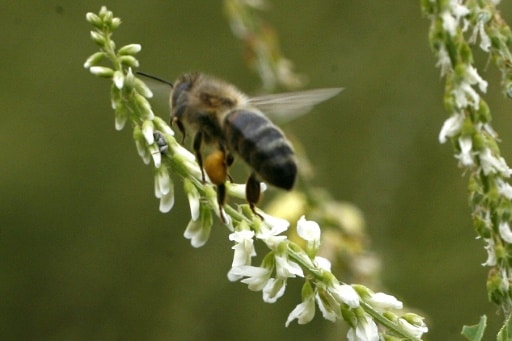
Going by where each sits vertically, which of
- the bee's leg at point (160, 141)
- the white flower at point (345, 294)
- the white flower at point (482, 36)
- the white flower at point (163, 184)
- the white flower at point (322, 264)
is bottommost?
the white flower at point (345, 294)

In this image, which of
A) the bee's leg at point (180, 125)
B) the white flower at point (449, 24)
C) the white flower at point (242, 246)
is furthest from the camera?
the bee's leg at point (180, 125)

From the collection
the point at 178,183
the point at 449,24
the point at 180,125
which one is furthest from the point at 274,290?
the point at 178,183

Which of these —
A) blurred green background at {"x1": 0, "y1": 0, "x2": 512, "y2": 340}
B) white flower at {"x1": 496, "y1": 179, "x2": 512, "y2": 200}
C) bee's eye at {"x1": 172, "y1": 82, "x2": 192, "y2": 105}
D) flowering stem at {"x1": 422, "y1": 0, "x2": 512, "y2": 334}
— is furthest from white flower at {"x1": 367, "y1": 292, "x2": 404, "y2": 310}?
blurred green background at {"x1": 0, "y1": 0, "x2": 512, "y2": 340}

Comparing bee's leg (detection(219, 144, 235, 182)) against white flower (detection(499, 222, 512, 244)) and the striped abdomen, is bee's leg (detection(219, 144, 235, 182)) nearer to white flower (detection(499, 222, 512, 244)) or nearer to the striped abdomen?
the striped abdomen

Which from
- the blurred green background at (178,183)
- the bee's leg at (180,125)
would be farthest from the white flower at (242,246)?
the blurred green background at (178,183)

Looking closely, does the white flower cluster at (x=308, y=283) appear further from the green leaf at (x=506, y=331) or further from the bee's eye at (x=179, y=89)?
the bee's eye at (x=179, y=89)

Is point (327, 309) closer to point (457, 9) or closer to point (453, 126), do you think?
point (453, 126)
